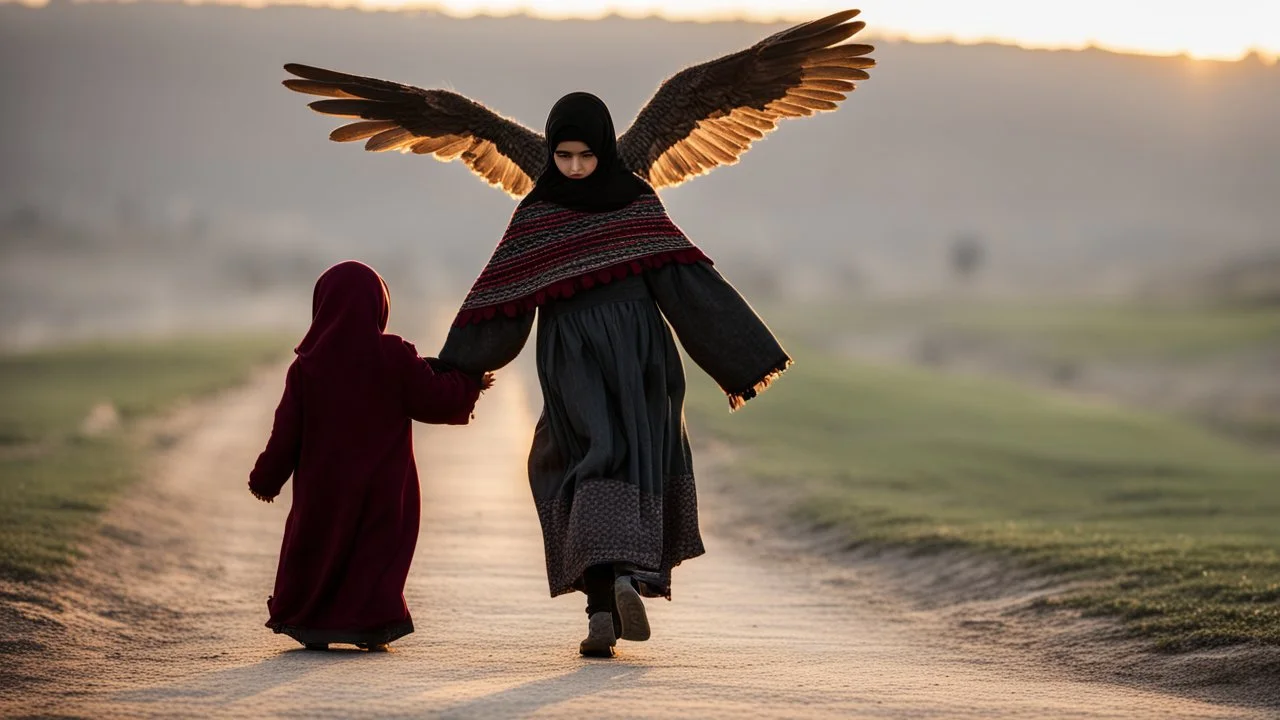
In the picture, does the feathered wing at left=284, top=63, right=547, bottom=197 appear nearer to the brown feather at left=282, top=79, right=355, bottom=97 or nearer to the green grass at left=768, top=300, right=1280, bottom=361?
the brown feather at left=282, top=79, right=355, bottom=97

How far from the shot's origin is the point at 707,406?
26797mm

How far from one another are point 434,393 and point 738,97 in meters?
2.52

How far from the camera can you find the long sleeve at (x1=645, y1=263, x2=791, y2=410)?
23.2 ft

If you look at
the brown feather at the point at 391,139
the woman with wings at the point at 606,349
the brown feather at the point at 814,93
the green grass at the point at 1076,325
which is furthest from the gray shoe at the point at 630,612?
the green grass at the point at 1076,325

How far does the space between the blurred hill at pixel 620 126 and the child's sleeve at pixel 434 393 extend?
121 metres

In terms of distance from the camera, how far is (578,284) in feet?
22.7

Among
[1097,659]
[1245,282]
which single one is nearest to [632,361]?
[1097,659]

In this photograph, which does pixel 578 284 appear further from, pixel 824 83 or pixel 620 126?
pixel 620 126

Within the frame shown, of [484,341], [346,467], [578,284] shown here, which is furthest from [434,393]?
[578,284]

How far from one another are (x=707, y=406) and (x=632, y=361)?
20.0m

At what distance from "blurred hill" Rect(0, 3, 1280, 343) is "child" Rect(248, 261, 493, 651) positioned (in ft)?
398

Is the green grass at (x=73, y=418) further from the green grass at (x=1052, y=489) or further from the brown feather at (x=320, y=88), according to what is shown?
the green grass at (x=1052, y=489)

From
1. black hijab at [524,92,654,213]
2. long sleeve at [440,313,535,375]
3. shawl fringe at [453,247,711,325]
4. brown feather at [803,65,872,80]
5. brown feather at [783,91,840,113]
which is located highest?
brown feather at [803,65,872,80]

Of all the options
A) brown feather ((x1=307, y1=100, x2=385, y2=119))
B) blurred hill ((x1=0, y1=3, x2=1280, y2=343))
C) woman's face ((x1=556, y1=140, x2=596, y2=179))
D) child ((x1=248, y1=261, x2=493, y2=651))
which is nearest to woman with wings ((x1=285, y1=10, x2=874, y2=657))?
woman's face ((x1=556, y1=140, x2=596, y2=179))
